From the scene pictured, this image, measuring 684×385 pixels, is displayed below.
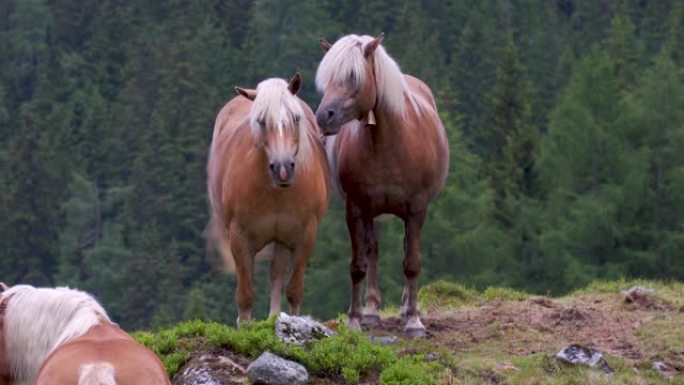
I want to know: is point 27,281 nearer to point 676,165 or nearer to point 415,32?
point 415,32

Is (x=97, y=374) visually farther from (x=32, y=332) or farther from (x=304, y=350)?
(x=304, y=350)

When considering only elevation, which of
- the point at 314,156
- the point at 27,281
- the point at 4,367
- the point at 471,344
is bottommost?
the point at 27,281

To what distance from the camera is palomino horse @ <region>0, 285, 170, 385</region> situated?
603cm

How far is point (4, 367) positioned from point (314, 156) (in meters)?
3.53

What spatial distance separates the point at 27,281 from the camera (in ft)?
200

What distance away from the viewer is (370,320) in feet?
35.4

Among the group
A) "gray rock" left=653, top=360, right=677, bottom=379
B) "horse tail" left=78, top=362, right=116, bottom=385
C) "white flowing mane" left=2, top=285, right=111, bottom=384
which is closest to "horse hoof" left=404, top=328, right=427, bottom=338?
"gray rock" left=653, top=360, right=677, bottom=379

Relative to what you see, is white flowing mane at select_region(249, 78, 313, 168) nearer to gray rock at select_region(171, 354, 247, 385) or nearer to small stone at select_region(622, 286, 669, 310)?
gray rock at select_region(171, 354, 247, 385)

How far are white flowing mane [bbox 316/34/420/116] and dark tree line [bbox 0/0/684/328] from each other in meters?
30.4

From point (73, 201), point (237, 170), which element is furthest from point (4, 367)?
point (73, 201)

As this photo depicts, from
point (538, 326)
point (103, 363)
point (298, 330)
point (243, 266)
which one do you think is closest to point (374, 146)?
point (243, 266)

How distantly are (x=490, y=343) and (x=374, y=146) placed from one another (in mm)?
1710

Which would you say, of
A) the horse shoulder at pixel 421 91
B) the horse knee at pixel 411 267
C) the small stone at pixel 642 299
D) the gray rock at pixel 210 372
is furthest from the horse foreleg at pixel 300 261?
the small stone at pixel 642 299

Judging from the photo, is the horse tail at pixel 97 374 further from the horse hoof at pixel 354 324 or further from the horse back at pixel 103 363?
the horse hoof at pixel 354 324
